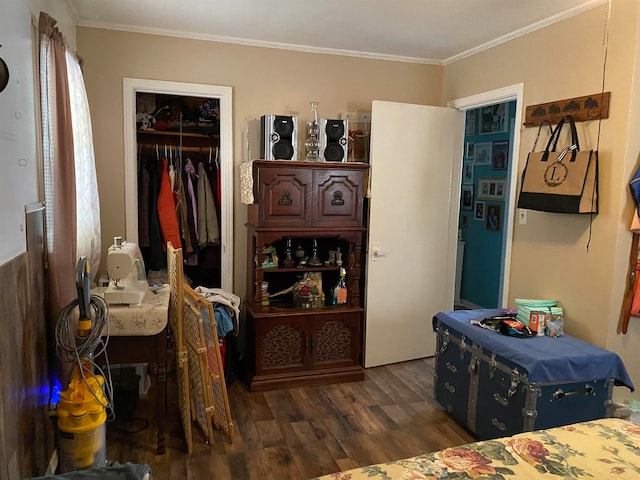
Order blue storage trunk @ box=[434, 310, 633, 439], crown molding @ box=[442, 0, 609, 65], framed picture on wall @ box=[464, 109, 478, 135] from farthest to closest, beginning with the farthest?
1. framed picture on wall @ box=[464, 109, 478, 135]
2. crown molding @ box=[442, 0, 609, 65]
3. blue storage trunk @ box=[434, 310, 633, 439]

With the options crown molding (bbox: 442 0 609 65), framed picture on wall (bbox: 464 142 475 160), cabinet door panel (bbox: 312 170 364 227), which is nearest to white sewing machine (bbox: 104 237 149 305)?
cabinet door panel (bbox: 312 170 364 227)

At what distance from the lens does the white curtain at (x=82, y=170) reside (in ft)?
8.48

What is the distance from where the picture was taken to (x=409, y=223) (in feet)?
12.7

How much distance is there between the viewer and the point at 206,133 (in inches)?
158

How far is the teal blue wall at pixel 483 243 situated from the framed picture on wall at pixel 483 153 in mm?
38

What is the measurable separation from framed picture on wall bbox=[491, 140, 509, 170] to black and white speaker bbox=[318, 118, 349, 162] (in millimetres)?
2271

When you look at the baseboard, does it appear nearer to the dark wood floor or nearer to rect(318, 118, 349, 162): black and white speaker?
the dark wood floor

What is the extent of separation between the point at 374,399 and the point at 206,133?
2523 millimetres

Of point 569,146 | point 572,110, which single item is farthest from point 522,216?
point 572,110

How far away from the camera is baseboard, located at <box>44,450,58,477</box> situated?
7.33 ft

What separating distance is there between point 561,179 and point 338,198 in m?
1.48

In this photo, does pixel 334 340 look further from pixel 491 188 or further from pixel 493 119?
pixel 493 119

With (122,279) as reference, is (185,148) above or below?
above

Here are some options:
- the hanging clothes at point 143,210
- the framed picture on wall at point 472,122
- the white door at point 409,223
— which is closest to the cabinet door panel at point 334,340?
the white door at point 409,223
